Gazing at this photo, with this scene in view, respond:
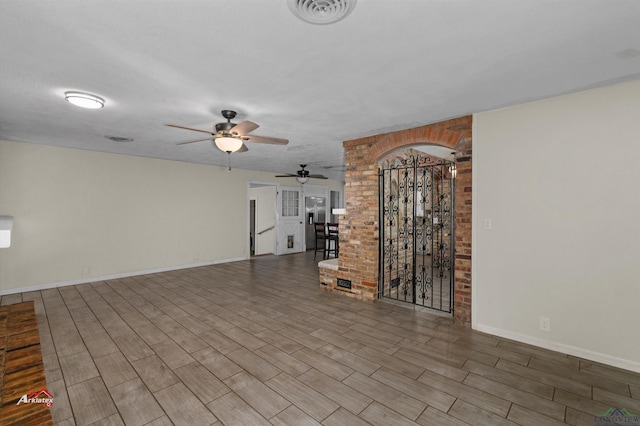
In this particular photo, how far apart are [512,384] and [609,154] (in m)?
2.11

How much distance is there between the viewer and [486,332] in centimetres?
303

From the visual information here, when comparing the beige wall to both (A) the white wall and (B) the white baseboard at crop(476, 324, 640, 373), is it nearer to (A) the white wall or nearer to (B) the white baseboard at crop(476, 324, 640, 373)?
(A) the white wall

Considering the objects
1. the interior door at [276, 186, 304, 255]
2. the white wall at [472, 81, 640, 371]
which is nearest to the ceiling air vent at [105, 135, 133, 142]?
the interior door at [276, 186, 304, 255]

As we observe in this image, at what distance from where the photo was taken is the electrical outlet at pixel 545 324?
270 centimetres

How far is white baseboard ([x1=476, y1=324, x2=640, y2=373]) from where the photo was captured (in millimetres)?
2344

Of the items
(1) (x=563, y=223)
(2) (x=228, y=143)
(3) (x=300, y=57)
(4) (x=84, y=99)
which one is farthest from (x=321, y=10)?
(1) (x=563, y=223)

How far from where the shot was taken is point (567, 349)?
8.51 ft

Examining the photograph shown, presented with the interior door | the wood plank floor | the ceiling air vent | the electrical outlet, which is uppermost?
the ceiling air vent

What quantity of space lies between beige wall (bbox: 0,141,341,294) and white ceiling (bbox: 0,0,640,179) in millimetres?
1782

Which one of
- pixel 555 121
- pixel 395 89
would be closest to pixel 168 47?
pixel 395 89

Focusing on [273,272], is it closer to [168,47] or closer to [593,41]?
[168,47]

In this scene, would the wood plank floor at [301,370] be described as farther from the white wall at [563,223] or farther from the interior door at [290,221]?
the interior door at [290,221]

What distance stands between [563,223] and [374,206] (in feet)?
6.85

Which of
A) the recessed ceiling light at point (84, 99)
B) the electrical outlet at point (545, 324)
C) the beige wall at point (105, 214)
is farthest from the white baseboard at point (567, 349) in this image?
the beige wall at point (105, 214)
